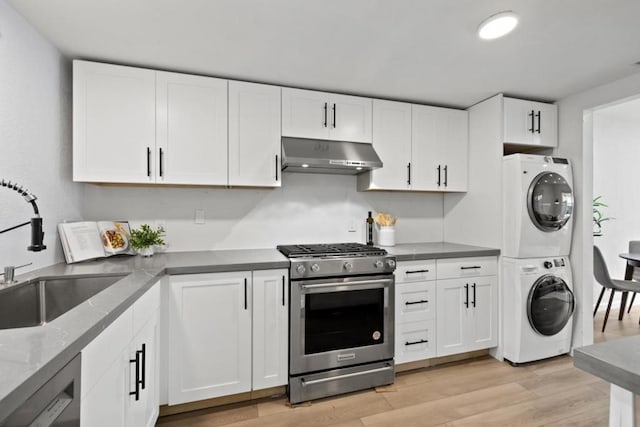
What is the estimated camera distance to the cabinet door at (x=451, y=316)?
100 inches

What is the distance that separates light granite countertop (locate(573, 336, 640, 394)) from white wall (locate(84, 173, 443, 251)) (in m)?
2.20

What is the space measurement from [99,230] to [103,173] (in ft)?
1.31

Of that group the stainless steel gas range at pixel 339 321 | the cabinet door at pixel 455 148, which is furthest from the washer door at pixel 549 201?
the stainless steel gas range at pixel 339 321

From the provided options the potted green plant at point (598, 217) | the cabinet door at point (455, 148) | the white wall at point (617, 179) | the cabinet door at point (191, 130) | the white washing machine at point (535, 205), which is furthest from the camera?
the white wall at point (617, 179)

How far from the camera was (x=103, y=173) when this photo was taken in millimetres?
2070

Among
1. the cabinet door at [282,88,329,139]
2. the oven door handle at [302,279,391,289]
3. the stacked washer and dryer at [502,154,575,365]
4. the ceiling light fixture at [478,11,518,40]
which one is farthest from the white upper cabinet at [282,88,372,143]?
the stacked washer and dryer at [502,154,575,365]

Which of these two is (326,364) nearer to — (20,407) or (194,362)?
(194,362)

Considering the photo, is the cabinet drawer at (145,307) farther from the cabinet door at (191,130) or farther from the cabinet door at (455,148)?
the cabinet door at (455,148)

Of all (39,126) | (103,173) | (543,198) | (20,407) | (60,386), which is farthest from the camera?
(543,198)

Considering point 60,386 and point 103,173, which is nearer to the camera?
point 60,386

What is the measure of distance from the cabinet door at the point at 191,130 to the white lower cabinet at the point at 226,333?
30.0 inches

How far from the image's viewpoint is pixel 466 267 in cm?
262

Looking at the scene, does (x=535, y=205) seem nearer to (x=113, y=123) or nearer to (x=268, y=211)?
(x=268, y=211)

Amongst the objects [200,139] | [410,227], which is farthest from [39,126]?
[410,227]
